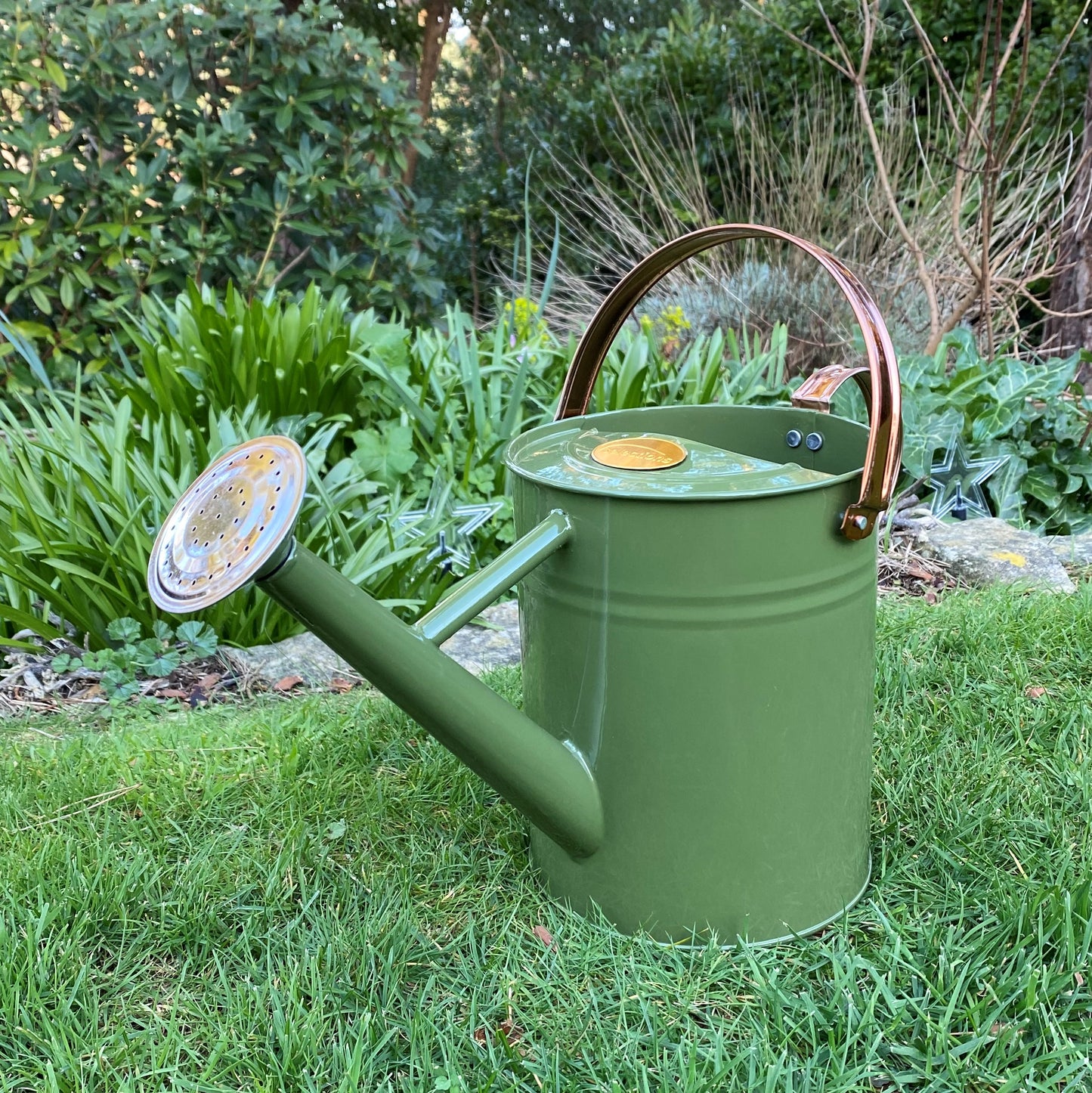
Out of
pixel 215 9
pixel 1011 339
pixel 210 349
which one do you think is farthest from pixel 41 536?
pixel 1011 339

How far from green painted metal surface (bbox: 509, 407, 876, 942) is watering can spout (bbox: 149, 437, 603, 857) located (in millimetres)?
60

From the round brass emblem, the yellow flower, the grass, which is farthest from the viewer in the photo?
the yellow flower

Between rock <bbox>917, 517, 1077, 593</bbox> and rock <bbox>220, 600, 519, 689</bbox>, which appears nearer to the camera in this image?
rock <bbox>220, 600, 519, 689</bbox>

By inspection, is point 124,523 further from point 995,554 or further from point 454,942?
point 995,554

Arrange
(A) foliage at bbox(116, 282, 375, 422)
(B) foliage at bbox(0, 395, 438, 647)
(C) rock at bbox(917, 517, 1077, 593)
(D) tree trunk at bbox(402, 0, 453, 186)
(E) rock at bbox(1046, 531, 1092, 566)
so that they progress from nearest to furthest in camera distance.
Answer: (B) foliage at bbox(0, 395, 438, 647) → (C) rock at bbox(917, 517, 1077, 593) → (E) rock at bbox(1046, 531, 1092, 566) → (A) foliage at bbox(116, 282, 375, 422) → (D) tree trunk at bbox(402, 0, 453, 186)

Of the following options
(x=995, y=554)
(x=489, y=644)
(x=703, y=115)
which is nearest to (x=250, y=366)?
(x=489, y=644)

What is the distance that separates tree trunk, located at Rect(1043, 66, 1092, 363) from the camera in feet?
13.2

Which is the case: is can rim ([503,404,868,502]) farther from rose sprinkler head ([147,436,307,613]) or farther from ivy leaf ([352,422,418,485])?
ivy leaf ([352,422,418,485])

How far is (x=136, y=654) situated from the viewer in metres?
2.35

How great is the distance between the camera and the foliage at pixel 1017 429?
3.15 m

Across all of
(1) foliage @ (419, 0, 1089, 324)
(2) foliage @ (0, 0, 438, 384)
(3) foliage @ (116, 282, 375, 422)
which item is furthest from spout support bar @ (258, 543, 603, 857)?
(1) foliage @ (419, 0, 1089, 324)

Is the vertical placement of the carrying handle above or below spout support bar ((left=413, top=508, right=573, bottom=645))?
above

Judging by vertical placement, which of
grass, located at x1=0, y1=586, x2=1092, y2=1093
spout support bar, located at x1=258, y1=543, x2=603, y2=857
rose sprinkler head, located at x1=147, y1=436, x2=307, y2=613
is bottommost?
grass, located at x1=0, y1=586, x2=1092, y2=1093

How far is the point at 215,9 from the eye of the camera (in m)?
4.18
